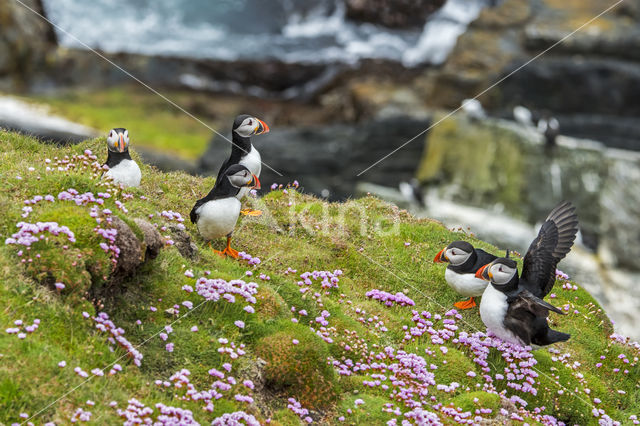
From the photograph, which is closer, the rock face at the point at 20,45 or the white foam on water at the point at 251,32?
the rock face at the point at 20,45

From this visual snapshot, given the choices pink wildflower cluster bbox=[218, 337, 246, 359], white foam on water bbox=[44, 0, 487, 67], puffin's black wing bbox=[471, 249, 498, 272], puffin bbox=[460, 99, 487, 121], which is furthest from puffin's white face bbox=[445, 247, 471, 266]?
white foam on water bbox=[44, 0, 487, 67]

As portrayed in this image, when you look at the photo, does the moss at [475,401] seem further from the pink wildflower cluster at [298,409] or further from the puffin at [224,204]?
the puffin at [224,204]

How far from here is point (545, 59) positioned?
3058 centimetres

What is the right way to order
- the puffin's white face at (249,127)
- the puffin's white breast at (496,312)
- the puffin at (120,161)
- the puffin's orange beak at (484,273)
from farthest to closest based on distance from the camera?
the puffin's white face at (249,127) → the puffin at (120,161) → the puffin's orange beak at (484,273) → the puffin's white breast at (496,312)

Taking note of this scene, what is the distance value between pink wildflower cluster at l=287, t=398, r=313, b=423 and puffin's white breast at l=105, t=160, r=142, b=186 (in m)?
3.92

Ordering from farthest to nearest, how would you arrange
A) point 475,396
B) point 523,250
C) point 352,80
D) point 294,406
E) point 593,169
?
point 352,80, point 593,169, point 523,250, point 475,396, point 294,406

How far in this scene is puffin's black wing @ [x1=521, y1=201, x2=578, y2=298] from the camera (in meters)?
9.44

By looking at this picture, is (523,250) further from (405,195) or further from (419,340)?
(419,340)

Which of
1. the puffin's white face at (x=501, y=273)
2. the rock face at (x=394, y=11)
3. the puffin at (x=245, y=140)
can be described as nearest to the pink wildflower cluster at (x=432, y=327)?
the puffin's white face at (x=501, y=273)

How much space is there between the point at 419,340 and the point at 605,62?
2391 centimetres

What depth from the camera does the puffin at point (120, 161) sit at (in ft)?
31.7

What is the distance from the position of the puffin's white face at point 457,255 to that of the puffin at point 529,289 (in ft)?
1.20

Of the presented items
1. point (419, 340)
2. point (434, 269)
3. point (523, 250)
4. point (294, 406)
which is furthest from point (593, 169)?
point (294, 406)

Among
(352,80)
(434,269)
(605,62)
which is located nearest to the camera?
(434,269)
